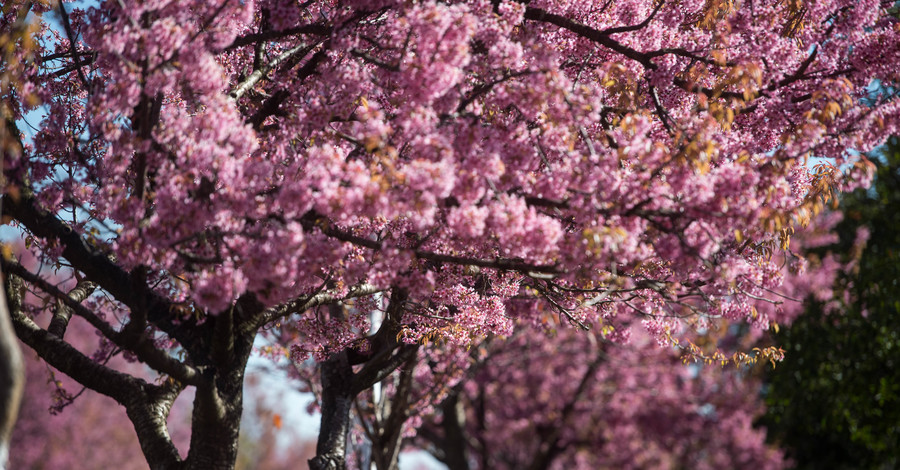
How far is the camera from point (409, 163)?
5891 mm

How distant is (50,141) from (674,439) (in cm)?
2608

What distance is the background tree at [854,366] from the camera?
13.3 m

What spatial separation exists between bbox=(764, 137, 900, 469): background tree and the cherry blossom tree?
6.60 m

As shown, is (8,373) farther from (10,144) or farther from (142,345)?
(142,345)

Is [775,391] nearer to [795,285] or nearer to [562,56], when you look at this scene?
[795,285]

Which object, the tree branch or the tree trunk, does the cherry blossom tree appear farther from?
the tree trunk

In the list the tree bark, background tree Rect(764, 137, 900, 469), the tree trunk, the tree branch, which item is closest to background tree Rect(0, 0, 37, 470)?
the tree bark

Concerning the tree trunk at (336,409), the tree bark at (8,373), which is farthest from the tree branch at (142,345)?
the tree trunk at (336,409)

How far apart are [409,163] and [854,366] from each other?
12.2 m

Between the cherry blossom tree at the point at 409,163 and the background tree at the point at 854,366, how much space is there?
6.60 metres

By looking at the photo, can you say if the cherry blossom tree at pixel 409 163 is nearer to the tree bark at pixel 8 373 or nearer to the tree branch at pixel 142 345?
the tree branch at pixel 142 345

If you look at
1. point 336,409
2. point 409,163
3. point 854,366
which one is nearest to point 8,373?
point 409,163

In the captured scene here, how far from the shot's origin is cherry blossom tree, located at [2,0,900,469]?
5.73 m

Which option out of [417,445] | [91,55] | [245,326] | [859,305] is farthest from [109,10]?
[417,445]
